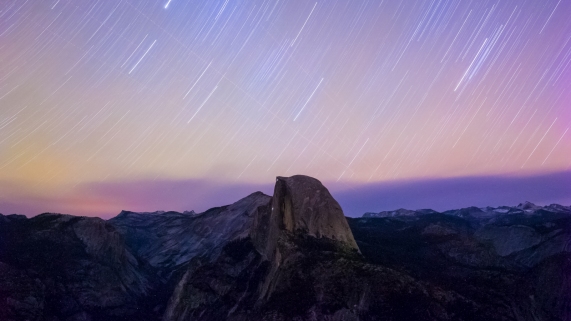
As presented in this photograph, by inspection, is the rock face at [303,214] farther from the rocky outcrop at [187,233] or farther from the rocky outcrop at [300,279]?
the rocky outcrop at [187,233]

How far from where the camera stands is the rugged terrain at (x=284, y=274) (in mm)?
45969

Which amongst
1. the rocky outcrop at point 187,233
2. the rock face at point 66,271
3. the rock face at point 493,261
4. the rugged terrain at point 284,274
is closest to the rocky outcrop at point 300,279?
the rugged terrain at point 284,274

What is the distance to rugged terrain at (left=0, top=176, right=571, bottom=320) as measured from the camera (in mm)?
45969

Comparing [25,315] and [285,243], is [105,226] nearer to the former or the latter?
[25,315]

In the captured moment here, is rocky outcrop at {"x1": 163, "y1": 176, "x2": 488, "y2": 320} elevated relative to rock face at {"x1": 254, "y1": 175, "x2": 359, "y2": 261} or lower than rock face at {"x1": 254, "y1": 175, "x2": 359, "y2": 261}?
lower

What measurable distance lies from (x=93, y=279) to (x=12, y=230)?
24.5 meters

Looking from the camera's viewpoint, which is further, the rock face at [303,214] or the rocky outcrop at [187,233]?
the rocky outcrop at [187,233]

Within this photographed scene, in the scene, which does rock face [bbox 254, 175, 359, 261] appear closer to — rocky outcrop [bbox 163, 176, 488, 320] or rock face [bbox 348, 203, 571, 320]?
rocky outcrop [bbox 163, 176, 488, 320]

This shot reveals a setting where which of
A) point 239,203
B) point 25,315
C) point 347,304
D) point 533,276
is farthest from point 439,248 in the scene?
point 25,315

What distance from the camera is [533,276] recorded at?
67375mm

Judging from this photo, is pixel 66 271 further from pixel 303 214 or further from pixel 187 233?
pixel 187 233

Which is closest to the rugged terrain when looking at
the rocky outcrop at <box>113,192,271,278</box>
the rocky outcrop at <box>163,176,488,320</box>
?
the rocky outcrop at <box>163,176,488,320</box>

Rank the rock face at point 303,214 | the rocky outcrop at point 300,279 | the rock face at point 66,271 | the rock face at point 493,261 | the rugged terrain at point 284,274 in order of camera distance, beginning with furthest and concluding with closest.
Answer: the rock face at point 303,214 → the rock face at point 66,271 → the rock face at point 493,261 → the rugged terrain at point 284,274 → the rocky outcrop at point 300,279

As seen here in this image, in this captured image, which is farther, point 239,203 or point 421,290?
point 239,203
